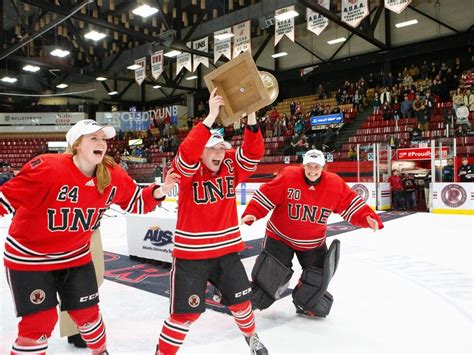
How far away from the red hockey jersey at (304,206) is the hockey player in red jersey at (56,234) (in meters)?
1.41

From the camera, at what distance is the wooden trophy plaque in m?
2.11

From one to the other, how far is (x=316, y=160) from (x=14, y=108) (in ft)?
98.9

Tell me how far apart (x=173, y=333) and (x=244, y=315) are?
0.39 meters

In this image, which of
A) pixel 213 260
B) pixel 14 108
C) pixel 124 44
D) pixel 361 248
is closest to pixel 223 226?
pixel 213 260

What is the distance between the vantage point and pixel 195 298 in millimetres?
2207

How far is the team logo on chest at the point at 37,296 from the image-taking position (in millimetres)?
1927

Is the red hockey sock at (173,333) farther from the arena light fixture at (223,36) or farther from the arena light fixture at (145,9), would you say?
the arena light fixture at (223,36)

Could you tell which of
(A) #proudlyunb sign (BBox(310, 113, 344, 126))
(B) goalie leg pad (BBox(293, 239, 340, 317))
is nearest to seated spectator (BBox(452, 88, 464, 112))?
(A) #proudlyunb sign (BBox(310, 113, 344, 126))

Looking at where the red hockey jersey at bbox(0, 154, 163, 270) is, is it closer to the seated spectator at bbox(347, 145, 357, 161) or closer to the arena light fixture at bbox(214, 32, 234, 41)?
the seated spectator at bbox(347, 145, 357, 161)

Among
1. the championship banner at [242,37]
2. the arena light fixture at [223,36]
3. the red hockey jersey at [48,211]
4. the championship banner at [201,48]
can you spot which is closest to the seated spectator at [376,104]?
the championship banner at [242,37]

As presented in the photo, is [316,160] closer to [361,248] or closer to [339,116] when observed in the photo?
[361,248]

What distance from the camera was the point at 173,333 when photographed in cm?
218

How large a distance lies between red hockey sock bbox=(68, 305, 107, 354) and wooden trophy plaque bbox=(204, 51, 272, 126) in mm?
1127

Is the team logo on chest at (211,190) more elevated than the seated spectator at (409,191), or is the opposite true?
the team logo on chest at (211,190)
